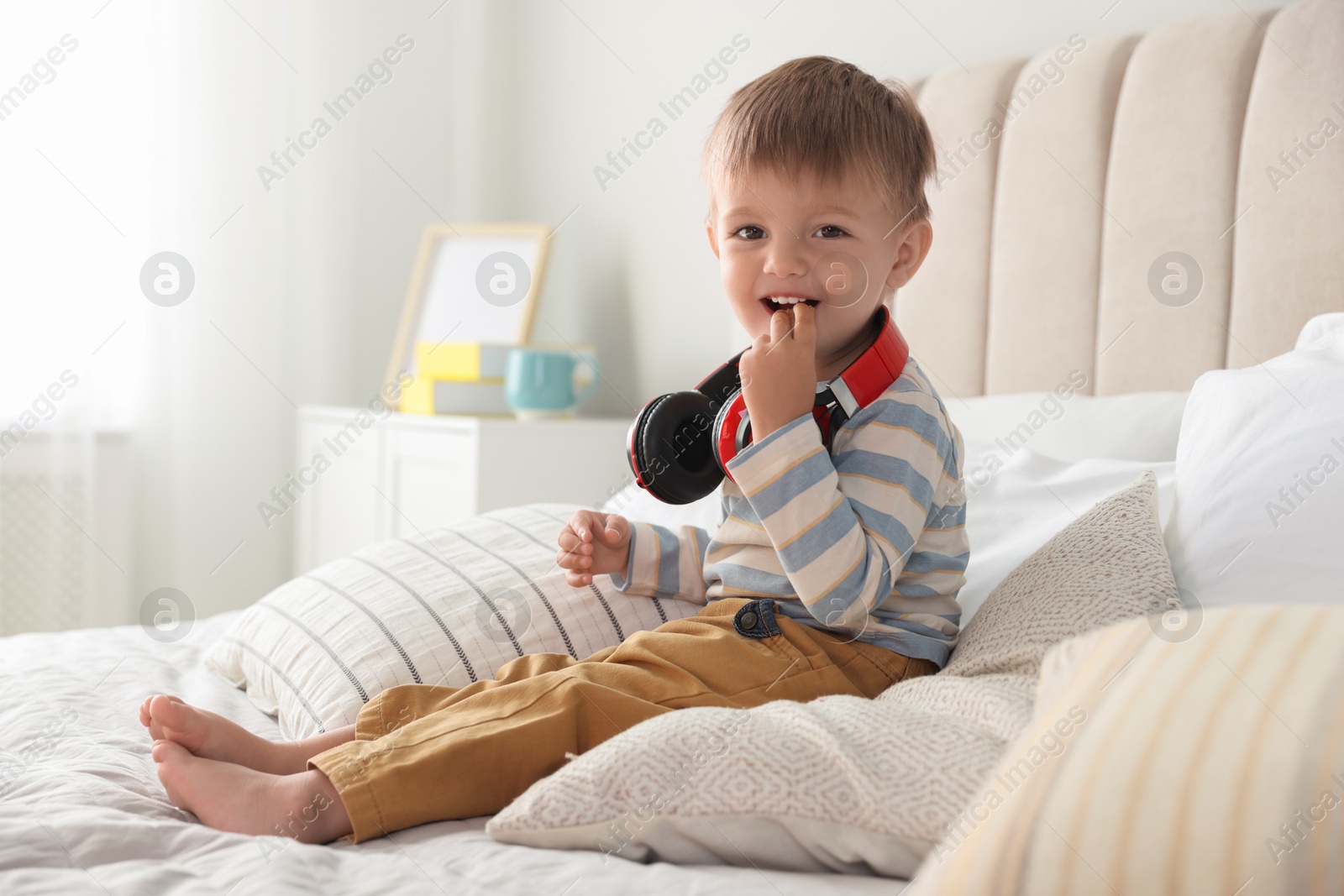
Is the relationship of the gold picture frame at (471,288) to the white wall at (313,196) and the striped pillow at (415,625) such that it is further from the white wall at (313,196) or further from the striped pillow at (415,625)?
the striped pillow at (415,625)

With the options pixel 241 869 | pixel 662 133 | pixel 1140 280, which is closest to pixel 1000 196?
pixel 1140 280

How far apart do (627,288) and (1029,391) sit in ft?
4.14

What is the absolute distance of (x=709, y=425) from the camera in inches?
36.5

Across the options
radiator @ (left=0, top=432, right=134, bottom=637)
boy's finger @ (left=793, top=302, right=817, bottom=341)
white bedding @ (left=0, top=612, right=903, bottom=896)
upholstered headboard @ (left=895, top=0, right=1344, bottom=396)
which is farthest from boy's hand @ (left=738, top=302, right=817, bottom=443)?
radiator @ (left=0, top=432, right=134, bottom=637)

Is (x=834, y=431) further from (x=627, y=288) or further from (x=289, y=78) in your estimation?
(x=289, y=78)

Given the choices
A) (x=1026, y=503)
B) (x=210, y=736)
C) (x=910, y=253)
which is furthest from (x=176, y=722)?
(x=1026, y=503)

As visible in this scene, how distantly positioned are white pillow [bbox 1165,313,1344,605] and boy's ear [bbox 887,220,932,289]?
0.97ft

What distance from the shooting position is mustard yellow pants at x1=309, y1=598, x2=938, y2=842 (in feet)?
2.30

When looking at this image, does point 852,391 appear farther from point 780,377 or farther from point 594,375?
point 594,375

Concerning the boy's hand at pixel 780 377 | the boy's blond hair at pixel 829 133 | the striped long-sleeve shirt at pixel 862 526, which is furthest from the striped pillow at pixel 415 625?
the boy's blond hair at pixel 829 133

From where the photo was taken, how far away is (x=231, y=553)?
2664mm

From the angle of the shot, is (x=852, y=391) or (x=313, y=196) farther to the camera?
(x=313, y=196)

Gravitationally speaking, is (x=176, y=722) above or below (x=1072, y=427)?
below

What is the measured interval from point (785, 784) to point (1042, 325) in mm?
1098
